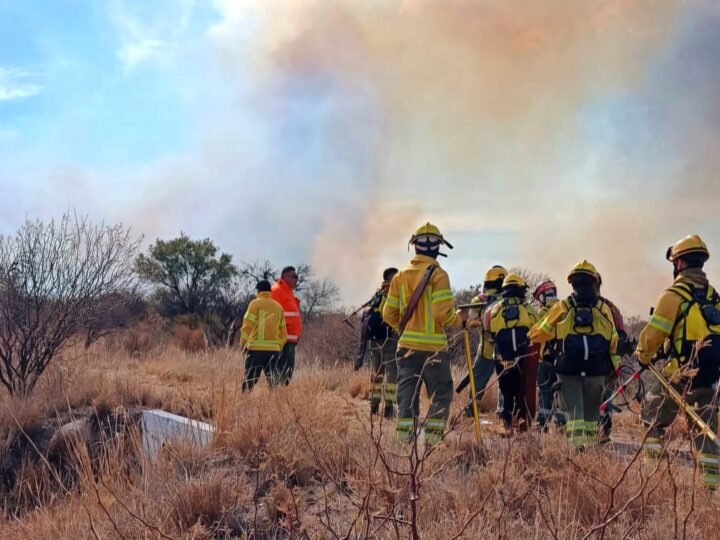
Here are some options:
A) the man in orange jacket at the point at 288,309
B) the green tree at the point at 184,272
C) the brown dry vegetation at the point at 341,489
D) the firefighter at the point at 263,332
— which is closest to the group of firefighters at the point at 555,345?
the firefighter at the point at 263,332

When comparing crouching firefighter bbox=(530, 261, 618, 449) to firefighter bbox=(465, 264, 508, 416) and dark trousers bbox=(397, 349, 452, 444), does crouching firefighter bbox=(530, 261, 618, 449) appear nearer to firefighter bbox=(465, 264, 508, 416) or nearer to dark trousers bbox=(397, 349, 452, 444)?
dark trousers bbox=(397, 349, 452, 444)

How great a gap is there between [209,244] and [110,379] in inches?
739

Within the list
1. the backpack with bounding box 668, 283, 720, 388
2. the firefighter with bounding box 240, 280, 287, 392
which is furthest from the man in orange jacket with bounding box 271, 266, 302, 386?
Answer: the backpack with bounding box 668, 283, 720, 388

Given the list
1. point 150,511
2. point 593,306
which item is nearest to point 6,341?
point 150,511

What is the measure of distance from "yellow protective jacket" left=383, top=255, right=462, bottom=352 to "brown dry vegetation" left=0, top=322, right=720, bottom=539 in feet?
2.97

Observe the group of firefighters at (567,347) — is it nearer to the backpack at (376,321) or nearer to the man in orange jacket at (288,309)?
the backpack at (376,321)

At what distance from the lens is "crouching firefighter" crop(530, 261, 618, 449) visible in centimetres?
562

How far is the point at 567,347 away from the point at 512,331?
1.28 m

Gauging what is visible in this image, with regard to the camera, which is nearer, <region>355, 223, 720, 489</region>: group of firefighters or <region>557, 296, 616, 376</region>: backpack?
<region>355, 223, 720, 489</region>: group of firefighters

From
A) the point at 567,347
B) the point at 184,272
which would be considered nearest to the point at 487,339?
the point at 567,347

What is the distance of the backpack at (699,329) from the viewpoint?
468 cm

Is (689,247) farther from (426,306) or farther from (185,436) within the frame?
(185,436)

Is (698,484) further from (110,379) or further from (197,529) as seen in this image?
(110,379)

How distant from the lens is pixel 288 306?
9.40m
